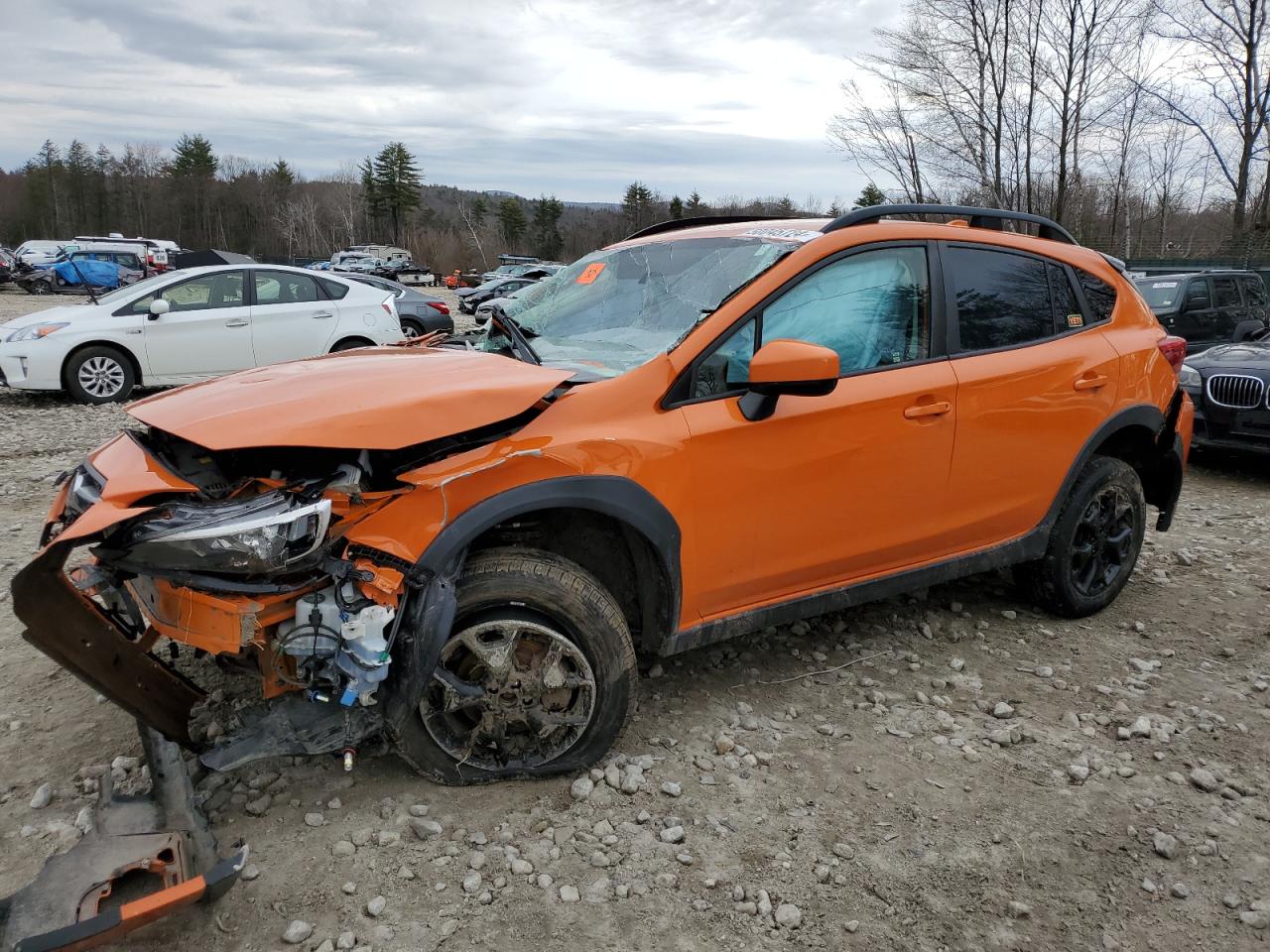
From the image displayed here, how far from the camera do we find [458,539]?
2.57 meters

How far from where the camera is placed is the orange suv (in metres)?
2.45

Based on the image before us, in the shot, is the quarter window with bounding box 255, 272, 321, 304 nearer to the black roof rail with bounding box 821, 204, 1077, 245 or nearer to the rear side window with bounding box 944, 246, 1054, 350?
the black roof rail with bounding box 821, 204, 1077, 245

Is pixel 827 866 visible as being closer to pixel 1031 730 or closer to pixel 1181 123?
pixel 1031 730

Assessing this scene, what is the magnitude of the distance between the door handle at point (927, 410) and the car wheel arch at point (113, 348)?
9313 millimetres

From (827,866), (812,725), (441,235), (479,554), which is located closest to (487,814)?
(479,554)

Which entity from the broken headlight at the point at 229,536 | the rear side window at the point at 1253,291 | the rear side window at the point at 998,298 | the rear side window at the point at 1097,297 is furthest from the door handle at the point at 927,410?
the rear side window at the point at 1253,291

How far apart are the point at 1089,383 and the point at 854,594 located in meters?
1.51

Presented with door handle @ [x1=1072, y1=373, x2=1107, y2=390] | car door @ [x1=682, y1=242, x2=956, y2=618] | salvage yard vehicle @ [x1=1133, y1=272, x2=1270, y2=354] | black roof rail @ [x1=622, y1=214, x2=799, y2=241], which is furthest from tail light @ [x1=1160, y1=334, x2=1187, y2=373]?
salvage yard vehicle @ [x1=1133, y1=272, x2=1270, y2=354]

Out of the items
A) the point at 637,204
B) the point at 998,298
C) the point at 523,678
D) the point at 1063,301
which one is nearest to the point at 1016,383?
the point at 998,298

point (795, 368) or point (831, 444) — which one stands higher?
point (795, 368)

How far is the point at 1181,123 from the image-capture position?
84.8 ft

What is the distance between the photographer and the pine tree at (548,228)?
300ft

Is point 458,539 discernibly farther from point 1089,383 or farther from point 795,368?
point 1089,383

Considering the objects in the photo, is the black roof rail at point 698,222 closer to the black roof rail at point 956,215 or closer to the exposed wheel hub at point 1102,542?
the black roof rail at point 956,215
